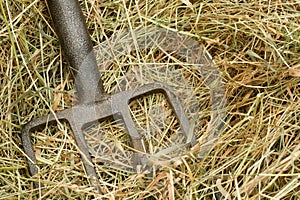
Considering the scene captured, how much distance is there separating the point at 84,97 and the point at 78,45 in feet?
→ 0.39

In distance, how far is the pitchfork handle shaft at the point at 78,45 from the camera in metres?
1.35

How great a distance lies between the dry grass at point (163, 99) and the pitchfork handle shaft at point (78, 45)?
7 centimetres

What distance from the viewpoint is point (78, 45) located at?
1.35 metres

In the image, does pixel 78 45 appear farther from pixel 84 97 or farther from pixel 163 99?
pixel 163 99

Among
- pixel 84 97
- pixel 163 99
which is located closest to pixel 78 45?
pixel 84 97

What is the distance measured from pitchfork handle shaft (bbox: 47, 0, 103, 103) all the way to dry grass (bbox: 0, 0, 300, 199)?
0.22 ft

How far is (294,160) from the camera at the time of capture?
1230 millimetres

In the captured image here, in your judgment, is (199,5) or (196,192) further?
(199,5)

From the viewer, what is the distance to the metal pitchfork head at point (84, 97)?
1343 mm

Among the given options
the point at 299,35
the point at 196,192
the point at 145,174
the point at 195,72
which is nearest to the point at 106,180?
the point at 145,174

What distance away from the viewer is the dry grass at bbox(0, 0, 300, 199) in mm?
1293

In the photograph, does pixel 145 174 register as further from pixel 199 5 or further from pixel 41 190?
pixel 199 5

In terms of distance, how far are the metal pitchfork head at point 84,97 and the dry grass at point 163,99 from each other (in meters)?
0.03

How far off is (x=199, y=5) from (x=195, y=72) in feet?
0.54
